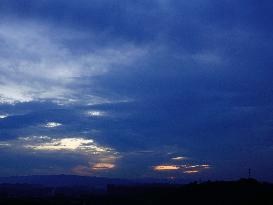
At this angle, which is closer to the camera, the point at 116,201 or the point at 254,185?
the point at 254,185

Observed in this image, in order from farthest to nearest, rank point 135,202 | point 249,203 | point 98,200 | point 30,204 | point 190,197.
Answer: point 98,200
point 135,202
point 30,204
point 190,197
point 249,203

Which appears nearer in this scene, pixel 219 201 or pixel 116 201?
pixel 219 201

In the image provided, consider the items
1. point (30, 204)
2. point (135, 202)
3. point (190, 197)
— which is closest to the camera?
point (190, 197)

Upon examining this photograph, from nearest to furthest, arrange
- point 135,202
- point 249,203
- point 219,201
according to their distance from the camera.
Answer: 1. point 249,203
2. point 219,201
3. point 135,202

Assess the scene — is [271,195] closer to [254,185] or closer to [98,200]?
[254,185]

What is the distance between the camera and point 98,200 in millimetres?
87375

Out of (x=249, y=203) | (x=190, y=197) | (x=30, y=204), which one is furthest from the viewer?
(x=30, y=204)

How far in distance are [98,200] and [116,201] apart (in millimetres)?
4848

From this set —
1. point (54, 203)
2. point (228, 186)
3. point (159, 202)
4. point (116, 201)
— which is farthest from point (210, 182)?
point (54, 203)

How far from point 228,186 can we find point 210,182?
597cm

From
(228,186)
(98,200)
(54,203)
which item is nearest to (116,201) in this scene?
(98,200)

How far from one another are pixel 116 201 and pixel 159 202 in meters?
15.3

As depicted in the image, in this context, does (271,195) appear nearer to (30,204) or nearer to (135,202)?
(135,202)

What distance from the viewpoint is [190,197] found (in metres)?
69.6
